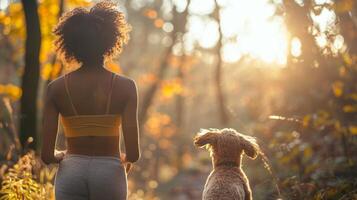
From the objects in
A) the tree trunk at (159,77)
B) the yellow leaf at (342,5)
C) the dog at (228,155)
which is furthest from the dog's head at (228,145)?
the tree trunk at (159,77)

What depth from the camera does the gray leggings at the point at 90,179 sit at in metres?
4.34

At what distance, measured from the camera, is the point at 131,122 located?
179 inches

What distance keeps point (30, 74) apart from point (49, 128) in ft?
19.7

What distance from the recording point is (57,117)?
4.65m

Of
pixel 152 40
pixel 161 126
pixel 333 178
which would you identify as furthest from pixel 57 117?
pixel 152 40

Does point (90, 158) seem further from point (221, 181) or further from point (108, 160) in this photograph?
point (221, 181)

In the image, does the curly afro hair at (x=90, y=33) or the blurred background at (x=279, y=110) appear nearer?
the curly afro hair at (x=90, y=33)

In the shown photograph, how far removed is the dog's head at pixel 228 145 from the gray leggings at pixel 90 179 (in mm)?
1925

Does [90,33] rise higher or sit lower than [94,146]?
higher

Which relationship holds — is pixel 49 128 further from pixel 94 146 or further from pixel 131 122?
pixel 131 122

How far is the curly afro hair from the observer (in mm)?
4645

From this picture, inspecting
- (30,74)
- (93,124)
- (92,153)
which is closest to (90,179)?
(92,153)

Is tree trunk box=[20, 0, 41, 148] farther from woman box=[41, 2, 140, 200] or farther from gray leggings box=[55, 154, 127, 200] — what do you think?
gray leggings box=[55, 154, 127, 200]

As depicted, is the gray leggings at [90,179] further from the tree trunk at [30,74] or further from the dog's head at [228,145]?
the tree trunk at [30,74]
